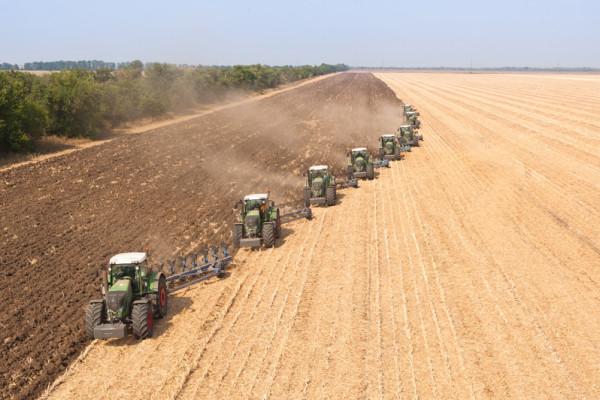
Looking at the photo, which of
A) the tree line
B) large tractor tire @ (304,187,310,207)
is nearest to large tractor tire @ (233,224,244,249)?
large tractor tire @ (304,187,310,207)

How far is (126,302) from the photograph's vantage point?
11.6m

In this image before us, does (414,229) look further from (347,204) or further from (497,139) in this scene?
(497,139)

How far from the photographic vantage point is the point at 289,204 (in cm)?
2266

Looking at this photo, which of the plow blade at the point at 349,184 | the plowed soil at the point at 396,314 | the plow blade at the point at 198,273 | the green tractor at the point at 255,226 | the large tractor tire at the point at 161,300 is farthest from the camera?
the plow blade at the point at 349,184

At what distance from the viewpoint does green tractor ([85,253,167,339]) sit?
37.4ft

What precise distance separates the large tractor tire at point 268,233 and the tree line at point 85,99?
2199 cm

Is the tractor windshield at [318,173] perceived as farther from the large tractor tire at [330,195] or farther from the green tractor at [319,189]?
the large tractor tire at [330,195]

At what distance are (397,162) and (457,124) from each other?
738 inches

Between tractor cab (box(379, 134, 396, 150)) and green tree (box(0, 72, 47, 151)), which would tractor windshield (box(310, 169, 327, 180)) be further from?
green tree (box(0, 72, 47, 151))

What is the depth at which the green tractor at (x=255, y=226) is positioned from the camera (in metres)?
17.1

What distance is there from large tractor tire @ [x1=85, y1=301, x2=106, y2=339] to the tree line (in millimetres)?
24218

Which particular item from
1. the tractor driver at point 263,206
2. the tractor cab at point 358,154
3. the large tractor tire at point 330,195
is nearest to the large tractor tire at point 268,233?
the tractor driver at point 263,206

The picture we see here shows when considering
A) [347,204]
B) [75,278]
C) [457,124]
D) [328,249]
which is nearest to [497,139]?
[457,124]

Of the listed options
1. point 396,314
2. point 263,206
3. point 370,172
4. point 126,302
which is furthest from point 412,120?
point 126,302
